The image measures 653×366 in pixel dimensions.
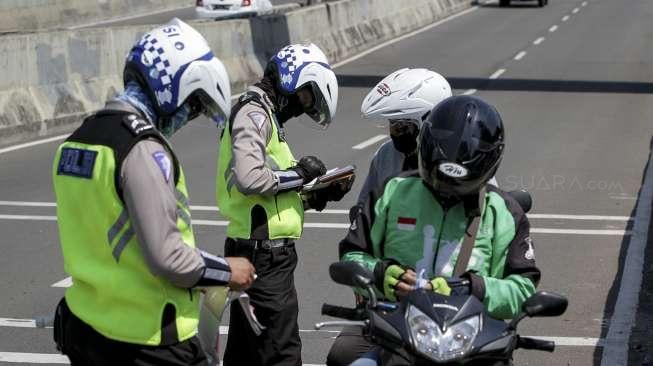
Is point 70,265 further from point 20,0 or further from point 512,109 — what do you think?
point 20,0

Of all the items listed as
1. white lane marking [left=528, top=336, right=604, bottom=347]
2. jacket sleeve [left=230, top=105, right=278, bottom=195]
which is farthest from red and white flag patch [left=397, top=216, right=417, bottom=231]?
white lane marking [left=528, top=336, right=604, bottom=347]

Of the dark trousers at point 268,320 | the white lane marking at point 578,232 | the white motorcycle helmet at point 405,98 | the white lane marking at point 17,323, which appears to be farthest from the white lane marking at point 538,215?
the white motorcycle helmet at point 405,98

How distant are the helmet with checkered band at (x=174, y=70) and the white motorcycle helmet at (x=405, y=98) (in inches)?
59.1

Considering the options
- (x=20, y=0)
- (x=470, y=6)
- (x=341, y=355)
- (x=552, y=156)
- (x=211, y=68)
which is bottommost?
(x=470, y=6)

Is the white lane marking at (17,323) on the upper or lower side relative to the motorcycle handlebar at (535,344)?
lower

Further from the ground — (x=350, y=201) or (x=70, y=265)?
(x=70, y=265)

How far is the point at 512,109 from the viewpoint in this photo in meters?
22.0

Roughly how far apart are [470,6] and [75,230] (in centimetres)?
4914

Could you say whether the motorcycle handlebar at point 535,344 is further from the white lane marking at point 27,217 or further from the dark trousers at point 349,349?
the white lane marking at point 27,217

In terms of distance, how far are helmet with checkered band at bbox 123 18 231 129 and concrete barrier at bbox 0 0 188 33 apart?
1124 inches

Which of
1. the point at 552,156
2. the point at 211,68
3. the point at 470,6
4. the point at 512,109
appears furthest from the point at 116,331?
the point at 470,6

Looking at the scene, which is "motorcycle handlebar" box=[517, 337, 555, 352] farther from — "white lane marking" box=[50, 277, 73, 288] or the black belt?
"white lane marking" box=[50, 277, 73, 288]

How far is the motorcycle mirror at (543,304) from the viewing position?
4.05m

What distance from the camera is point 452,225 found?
14.4 feet
